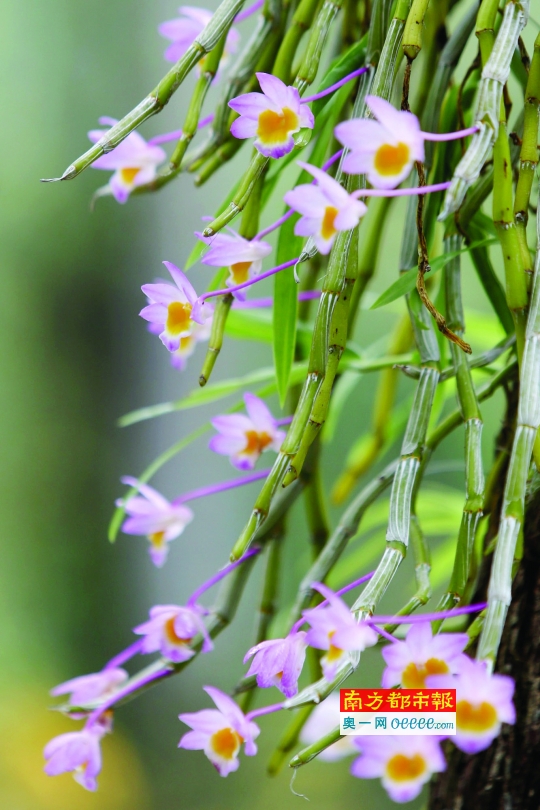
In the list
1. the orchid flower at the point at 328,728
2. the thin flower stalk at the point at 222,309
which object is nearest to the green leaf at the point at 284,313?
the thin flower stalk at the point at 222,309

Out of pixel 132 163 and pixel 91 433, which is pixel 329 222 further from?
pixel 91 433

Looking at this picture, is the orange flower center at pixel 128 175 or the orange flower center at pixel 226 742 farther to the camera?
the orange flower center at pixel 128 175

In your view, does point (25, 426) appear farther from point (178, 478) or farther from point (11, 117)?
point (11, 117)

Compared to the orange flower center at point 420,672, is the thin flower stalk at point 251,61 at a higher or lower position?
higher

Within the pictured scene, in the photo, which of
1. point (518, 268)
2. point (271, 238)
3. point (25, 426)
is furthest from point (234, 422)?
point (271, 238)

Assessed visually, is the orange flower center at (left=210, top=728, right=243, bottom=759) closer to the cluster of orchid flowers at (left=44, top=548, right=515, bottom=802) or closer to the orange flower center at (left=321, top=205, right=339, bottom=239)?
the cluster of orchid flowers at (left=44, top=548, right=515, bottom=802)

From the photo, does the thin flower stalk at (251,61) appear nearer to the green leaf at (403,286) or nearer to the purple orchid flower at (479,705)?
the green leaf at (403,286)

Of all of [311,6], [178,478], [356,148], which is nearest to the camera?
[356,148]
